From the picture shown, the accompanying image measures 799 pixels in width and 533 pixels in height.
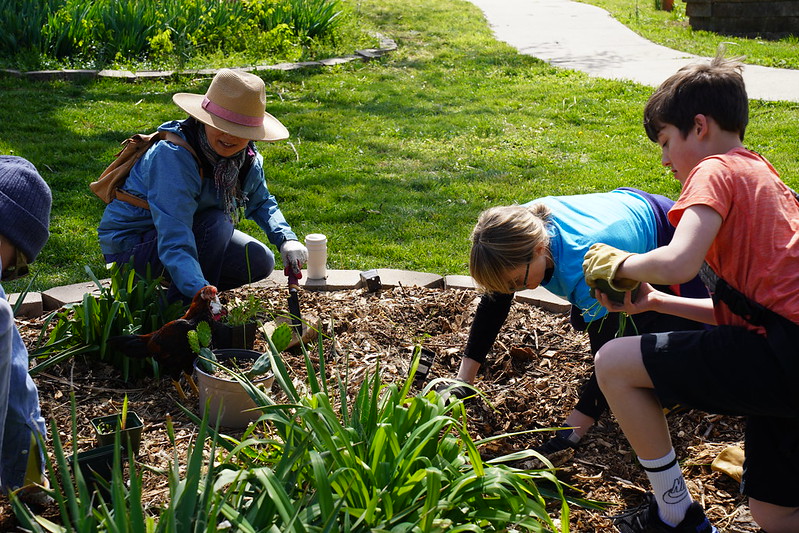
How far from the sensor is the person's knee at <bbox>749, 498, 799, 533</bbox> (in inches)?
93.4

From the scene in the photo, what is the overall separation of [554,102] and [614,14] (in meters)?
6.50

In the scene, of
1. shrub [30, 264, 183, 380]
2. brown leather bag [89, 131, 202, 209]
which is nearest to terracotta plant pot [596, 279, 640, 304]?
shrub [30, 264, 183, 380]

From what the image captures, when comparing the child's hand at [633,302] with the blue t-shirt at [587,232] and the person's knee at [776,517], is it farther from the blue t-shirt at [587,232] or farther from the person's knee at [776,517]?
the person's knee at [776,517]

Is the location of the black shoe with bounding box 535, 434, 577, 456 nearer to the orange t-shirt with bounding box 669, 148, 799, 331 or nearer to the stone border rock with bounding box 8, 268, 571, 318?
the orange t-shirt with bounding box 669, 148, 799, 331

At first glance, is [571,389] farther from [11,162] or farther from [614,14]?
[614,14]

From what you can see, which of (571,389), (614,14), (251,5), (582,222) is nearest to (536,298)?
(571,389)

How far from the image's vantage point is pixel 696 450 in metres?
2.86

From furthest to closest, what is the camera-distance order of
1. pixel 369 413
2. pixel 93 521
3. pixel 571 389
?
pixel 571 389
pixel 369 413
pixel 93 521

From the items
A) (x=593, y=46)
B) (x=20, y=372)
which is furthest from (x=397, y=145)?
(x=593, y=46)

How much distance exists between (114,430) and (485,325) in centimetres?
139

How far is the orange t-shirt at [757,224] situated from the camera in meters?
2.06

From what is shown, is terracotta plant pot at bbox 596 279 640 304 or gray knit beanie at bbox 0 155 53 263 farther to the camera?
gray knit beanie at bbox 0 155 53 263

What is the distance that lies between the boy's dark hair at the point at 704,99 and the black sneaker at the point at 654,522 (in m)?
1.10

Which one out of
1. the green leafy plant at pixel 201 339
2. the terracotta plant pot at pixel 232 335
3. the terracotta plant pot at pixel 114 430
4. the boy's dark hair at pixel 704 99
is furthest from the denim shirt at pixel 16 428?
the boy's dark hair at pixel 704 99
